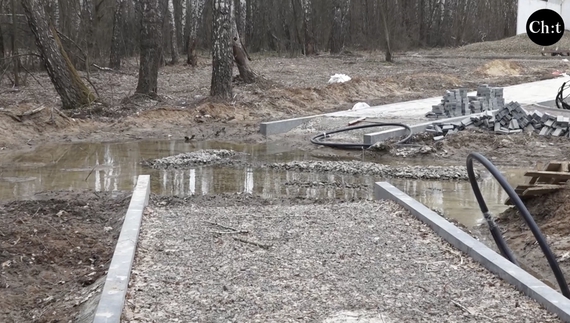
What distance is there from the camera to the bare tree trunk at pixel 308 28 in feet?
120

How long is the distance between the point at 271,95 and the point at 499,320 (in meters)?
14.7

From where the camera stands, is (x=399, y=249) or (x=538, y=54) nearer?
(x=399, y=249)

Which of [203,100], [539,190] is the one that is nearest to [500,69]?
[203,100]

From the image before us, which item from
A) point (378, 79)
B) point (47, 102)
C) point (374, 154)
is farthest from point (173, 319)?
point (378, 79)

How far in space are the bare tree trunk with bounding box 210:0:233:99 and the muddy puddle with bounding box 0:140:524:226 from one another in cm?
521

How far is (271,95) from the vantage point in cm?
1881

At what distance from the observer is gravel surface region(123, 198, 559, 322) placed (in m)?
4.64

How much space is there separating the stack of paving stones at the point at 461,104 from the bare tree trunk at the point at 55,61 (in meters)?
8.14

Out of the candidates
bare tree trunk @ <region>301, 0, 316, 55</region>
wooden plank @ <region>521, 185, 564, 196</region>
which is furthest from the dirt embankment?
bare tree trunk @ <region>301, 0, 316, 55</region>

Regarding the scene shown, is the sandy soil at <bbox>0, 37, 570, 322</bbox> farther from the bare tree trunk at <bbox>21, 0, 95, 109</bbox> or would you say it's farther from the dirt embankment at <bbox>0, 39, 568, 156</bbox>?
the bare tree trunk at <bbox>21, 0, 95, 109</bbox>

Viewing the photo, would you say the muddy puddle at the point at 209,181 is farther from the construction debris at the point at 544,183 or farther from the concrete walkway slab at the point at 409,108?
the concrete walkway slab at the point at 409,108

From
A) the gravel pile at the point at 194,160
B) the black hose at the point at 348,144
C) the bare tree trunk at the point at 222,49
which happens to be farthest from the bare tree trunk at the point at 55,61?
the black hose at the point at 348,144

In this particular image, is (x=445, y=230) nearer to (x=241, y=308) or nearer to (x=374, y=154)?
(x=241, y=308)

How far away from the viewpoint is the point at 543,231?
299 inches
